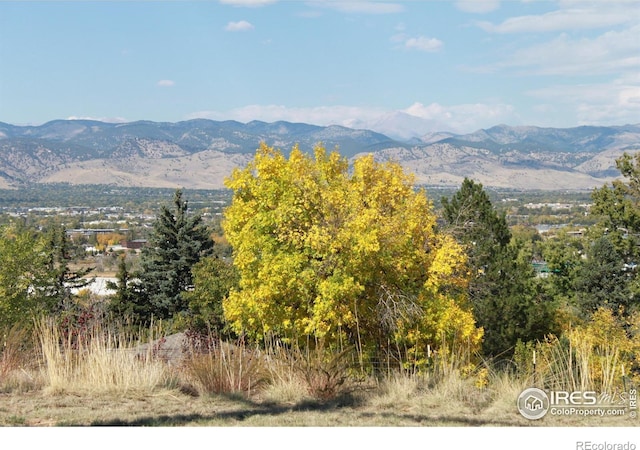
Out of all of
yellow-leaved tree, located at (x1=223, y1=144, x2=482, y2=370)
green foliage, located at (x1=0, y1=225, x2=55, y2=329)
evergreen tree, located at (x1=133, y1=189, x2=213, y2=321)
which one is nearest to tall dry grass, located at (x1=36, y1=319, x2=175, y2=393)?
yellow-leaved tree, located at (x1=223, y1=144, x2=482, y2=370)

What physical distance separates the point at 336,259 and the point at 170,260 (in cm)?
3174

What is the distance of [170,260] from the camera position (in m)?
42.2

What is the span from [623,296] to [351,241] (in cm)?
2817

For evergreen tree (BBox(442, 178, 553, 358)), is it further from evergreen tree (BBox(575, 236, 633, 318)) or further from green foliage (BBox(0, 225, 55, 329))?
green foliage (BBox(0, 225, 55, 329))

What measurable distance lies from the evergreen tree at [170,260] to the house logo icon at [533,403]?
110 ft

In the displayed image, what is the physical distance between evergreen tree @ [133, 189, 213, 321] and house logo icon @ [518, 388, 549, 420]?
33.5 m

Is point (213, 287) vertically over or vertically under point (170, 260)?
over

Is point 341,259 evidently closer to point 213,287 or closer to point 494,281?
point 213,287

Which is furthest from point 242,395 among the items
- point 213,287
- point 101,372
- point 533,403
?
point 213,287

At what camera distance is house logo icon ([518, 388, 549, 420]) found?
21.8 feet

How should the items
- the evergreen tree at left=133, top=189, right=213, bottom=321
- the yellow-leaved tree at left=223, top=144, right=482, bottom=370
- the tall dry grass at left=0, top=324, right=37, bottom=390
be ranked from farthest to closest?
the evergreen tree at left=133, top=189, right=213, bottom=321 < the yellow-leaved tree at left=223, top=144, right=482, bottom=370 < the tall dry grass at left=0, top=324, right=37, bottom=390

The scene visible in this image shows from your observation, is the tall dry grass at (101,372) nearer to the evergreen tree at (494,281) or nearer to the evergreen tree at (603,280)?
the evergreen tree at (494,281)

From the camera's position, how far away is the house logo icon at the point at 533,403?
666 cm

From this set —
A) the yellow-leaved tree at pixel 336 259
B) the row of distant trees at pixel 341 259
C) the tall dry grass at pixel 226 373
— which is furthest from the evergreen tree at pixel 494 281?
the tall dry grass at pixel 226 373
